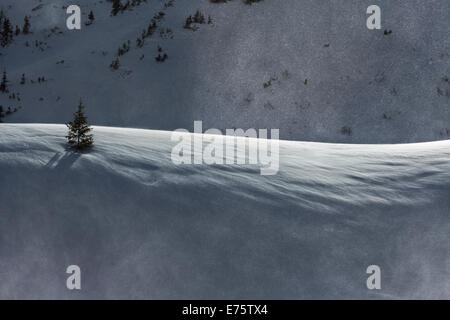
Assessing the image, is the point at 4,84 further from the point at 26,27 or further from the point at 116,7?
the point at 116,7

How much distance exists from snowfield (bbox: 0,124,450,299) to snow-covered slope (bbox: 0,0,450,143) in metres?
5.96

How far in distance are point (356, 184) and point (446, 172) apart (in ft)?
3.84

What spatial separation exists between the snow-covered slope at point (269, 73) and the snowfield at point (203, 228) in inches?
235

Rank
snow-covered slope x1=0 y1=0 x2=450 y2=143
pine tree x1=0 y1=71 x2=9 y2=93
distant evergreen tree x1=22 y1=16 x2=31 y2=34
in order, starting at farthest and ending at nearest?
1. distant evergreen tree x1=22 y1=16 x2=31 y2=34
2. pine tree x1=0 y1=71 x2=9 y2=93
3. snow-covered slope x1=0 y1=0 x2=450 y2=143

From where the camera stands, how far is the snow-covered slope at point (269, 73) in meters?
10.5

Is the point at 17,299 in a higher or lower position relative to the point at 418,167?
lower

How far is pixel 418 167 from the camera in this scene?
498cm

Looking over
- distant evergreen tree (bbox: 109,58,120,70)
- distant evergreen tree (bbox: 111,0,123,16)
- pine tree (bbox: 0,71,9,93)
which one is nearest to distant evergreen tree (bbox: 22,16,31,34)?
distant evergreen tree (bbox: 111,0,123,16)

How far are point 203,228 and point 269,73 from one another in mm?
8935

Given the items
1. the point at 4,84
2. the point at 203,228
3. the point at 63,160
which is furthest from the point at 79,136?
the point at 4,84

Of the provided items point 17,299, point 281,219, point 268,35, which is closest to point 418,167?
point 281,219

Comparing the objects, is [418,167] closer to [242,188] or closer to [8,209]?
[242,188]

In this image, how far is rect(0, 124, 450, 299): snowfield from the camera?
10.5ft

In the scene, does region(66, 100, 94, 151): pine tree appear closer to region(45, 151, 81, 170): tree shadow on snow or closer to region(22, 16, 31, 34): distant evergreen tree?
region(45, 151, 81, 170): tree shadow on snow
